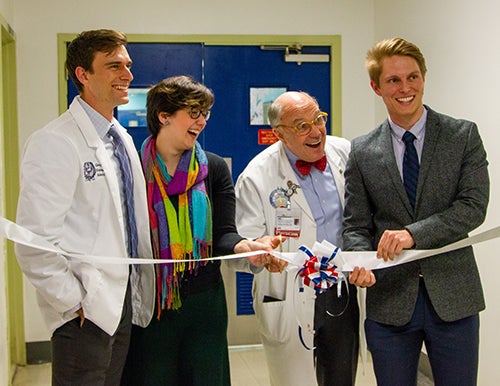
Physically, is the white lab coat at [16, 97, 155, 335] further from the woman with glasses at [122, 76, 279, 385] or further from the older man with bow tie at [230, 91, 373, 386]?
the older man with bow tie at [230, 91, 373, 386]

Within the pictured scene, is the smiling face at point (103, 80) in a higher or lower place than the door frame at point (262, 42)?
lower

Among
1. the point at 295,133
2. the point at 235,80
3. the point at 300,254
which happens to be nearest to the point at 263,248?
the point at 300,254

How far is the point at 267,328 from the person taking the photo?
9.33ft

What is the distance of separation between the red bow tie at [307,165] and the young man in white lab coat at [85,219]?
0.76 meters

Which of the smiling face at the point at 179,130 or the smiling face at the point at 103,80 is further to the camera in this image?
the smiling face at the point at 179,130

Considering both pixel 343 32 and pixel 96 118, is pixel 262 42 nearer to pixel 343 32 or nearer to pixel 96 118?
pixel 343 32

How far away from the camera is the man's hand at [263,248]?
99.5 inches

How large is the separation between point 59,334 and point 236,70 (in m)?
3.23

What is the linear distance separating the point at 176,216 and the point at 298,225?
54cm

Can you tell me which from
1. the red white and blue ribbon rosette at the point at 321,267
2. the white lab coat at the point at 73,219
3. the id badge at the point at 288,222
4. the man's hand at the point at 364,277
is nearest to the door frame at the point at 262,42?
the id badge at the point at 288,222

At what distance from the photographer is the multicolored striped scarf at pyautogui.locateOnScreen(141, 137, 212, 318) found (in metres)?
2.53

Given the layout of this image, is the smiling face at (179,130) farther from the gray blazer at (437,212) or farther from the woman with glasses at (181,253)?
the gray blazer at (437,212)

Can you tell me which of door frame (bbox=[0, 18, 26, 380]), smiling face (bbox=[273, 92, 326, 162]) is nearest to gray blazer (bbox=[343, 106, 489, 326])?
smiling face (bbox=[273, 92, 326, 162])

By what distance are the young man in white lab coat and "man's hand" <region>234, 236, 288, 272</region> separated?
418 millimetres
